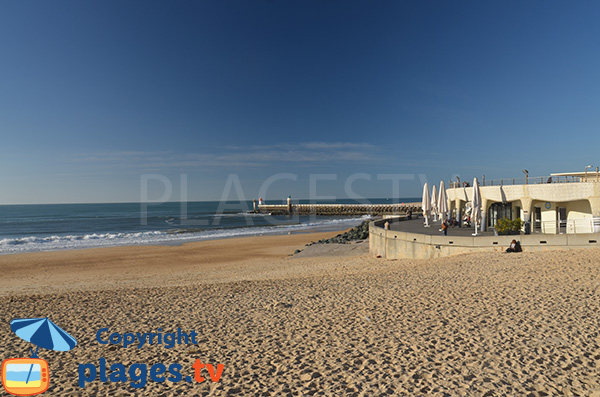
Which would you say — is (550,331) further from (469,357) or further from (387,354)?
(387,354)

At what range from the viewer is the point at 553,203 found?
692 inches

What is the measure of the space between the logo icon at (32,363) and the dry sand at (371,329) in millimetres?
213

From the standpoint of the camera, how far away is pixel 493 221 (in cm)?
2195

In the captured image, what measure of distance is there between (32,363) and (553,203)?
20.3 meters

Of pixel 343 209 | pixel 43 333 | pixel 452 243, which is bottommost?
pixel 43 333

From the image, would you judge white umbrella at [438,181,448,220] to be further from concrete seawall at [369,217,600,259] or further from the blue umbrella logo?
the blue umbrella logo

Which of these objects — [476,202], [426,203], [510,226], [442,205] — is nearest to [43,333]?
[510,226]

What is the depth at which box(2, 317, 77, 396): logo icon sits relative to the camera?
5293 millimetres

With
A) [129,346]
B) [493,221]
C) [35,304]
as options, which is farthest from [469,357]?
[493,221]

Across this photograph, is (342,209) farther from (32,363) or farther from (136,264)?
(32,363)

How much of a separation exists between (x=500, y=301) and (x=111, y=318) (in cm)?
893

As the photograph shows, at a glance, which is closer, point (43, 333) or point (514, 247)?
point (43, 333)

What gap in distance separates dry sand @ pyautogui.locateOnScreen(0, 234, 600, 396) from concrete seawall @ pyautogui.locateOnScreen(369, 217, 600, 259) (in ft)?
3.34

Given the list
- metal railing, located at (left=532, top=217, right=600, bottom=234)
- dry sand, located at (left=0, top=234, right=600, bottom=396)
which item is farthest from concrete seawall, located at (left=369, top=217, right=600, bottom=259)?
metal railing, located at (left=532, top=217, right=600, bottom=234)
